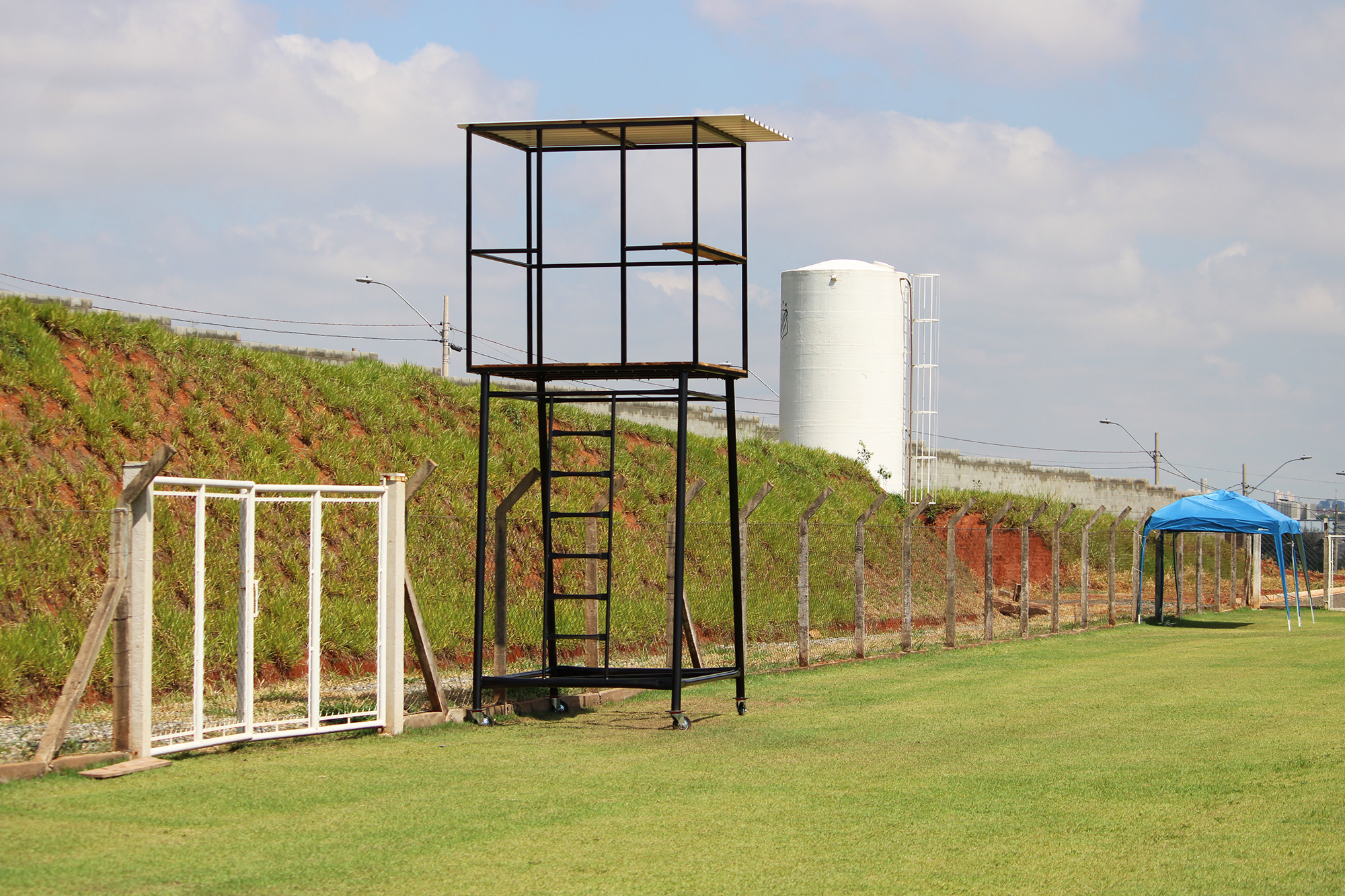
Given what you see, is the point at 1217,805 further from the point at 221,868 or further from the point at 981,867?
the point at 221,868

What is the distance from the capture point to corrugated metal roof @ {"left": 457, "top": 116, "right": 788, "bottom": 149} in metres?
12.3

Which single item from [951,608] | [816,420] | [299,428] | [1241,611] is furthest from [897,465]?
[299,428]

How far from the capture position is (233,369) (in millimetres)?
20609

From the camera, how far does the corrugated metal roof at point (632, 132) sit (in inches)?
485

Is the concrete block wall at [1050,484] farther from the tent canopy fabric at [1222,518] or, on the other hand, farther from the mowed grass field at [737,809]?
the mowed grass field at [737,809]

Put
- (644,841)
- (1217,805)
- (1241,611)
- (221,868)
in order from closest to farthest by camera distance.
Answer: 1. (221,868)
2. (644,841)
3. (1217,805)
4. (1241,611)

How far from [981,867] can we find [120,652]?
5.68 metres

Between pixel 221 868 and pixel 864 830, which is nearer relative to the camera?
pixel 221 868

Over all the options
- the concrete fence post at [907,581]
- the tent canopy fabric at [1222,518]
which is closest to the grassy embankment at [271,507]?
the concrete fence post at [907,581]

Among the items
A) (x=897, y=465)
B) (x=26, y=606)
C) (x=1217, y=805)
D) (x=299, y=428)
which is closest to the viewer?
(x=1217, y=805)

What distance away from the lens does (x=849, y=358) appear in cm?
3794

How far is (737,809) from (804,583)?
1010 cm

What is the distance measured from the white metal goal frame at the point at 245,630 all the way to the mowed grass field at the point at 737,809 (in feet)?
0.76

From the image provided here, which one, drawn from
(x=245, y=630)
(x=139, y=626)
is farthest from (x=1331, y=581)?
(x=139, y=626)
